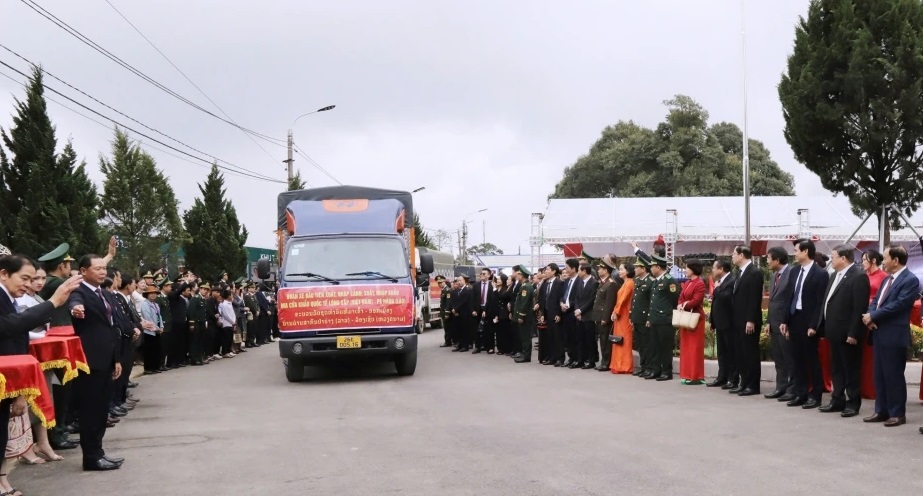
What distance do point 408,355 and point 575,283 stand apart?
3.91 meters

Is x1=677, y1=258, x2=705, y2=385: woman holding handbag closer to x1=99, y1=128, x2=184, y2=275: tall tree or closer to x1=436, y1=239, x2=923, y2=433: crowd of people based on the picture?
x1=436, y1=239, x2=923, y2=433: crowd of people

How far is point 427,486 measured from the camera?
668cm

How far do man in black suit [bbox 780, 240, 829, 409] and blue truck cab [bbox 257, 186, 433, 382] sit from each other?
5830mm

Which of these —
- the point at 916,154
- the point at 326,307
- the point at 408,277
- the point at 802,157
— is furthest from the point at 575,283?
the point at 916,154

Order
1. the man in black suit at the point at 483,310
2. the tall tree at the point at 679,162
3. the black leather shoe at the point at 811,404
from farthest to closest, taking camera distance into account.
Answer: the tall tree at the point at 679,162
the man in black suit at the point at 483,310
the black leather shoe at the point at 811,404

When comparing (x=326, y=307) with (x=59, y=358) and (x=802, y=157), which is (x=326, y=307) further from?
(x=802, y=157)

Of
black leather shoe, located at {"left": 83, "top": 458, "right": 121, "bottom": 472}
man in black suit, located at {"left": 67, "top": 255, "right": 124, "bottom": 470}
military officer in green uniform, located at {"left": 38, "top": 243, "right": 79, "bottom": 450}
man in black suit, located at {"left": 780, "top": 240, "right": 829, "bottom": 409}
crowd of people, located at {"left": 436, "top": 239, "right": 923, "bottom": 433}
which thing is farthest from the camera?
man in black suit, located at {"left": 780, "top": 240, "right": 829, "bottom": 409}

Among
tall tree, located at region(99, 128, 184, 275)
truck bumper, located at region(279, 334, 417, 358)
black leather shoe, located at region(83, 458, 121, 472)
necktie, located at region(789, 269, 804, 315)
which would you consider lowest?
black leather shoe, located at region(83, 458, 121, 472)

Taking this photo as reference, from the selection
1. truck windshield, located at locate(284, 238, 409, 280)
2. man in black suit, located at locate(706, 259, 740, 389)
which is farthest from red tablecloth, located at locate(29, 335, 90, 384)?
man in black suit, located at locate(706, 259, 740, 389)

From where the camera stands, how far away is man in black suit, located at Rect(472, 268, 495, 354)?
21422mm

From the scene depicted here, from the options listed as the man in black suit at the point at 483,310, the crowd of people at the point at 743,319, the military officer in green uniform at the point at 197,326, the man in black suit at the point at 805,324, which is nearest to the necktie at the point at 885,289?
the crowd of people at the point at 743,319

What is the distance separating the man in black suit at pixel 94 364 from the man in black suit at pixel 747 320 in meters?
7.91

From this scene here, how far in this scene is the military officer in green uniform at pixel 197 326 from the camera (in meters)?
19.0

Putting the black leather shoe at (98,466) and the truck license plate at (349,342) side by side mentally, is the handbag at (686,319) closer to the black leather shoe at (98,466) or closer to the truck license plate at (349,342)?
the truck license plate at (349,342)
